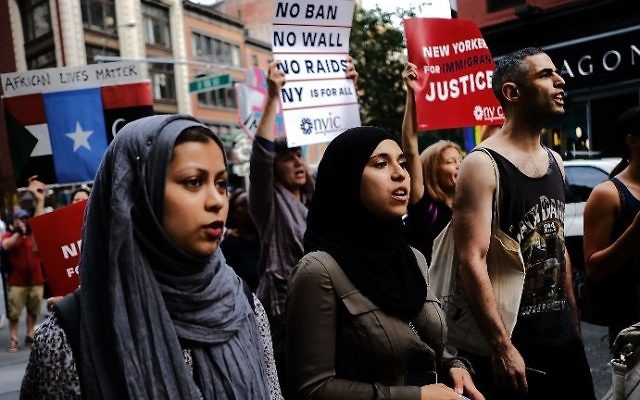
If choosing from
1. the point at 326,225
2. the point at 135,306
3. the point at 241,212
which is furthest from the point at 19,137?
the point at 135,306

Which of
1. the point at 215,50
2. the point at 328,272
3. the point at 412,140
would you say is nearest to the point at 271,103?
the point at 412,140

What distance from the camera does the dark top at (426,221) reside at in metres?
3.90

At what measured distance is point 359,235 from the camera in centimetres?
212

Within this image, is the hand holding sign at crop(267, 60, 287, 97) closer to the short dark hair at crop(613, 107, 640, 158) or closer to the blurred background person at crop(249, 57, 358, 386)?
the blurred background person at crop(249, 57, 358, 386)

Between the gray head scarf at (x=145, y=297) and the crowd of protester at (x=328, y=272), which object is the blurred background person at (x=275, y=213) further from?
the gray head scarf at (x=145, y=297)

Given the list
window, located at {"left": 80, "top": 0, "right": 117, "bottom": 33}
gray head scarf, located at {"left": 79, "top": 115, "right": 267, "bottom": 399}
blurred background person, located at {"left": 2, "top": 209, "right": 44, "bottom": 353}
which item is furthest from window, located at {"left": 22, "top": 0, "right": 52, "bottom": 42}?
gray head scarf, located at {"left": 79, "top": 115, "right": 267, "bottom": 399}

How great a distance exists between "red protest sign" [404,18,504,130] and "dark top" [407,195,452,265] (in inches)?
20.2

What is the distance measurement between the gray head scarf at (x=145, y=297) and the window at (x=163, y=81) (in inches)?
1249

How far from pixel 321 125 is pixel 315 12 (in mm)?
769

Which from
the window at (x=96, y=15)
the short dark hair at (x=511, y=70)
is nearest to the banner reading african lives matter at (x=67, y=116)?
the short dark hair at (x=511, y=70)

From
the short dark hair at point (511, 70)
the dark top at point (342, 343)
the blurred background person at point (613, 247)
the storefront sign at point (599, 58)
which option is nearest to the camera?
the dark top at point (342, 343)

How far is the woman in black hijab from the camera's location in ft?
6.57

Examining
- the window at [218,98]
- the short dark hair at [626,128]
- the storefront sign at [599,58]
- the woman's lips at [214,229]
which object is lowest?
the woman's lips at [214,229]

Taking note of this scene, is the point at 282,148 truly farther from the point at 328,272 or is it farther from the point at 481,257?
the point at 328,272
